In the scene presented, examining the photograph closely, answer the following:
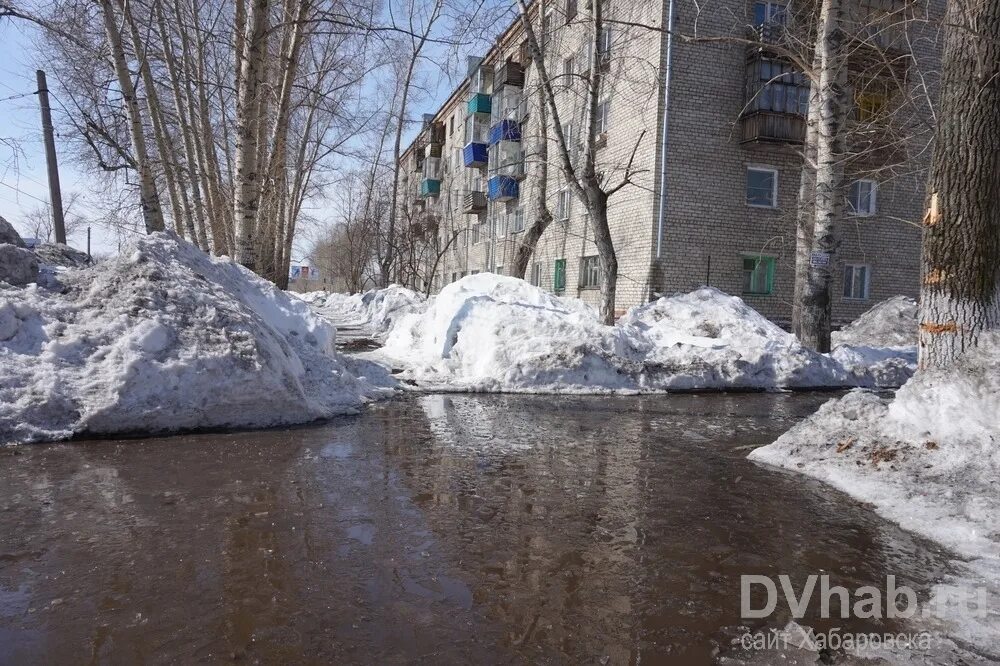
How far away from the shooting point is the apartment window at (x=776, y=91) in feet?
52.2

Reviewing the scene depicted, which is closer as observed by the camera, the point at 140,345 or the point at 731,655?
the point at 731,655

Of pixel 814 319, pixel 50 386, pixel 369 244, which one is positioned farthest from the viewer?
pixel 369 244

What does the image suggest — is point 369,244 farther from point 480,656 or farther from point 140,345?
point 480,656

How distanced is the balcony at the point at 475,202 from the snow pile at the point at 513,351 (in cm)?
2113

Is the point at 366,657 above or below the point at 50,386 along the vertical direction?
below

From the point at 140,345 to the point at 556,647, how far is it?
4.44 m

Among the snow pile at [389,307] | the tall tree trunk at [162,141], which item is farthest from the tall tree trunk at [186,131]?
the snow pile at [389,307]

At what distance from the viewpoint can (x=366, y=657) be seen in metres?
2.01

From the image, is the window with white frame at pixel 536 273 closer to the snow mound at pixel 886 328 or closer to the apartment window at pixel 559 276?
the apartment window at pixel 559 276

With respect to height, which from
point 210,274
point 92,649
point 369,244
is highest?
point 369,244

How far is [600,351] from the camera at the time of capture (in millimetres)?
8484

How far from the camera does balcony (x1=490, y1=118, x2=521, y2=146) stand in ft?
78.8

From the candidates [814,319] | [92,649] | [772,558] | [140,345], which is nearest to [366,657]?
[92,649]

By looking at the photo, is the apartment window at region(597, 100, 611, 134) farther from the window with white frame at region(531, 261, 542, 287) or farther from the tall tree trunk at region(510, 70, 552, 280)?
the window with white frame at region(531, 261, 542, 287)
